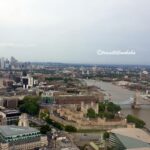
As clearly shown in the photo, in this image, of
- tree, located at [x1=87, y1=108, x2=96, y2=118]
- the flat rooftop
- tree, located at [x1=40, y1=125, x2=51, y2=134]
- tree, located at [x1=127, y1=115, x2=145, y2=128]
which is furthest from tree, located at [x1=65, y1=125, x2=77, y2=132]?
the flat rooftop

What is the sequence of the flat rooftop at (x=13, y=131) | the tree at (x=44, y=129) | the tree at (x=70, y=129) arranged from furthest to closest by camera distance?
the tree at (x=70, y=129) → the tree at (x=44, y=129) → the flat rooftop at (x=13, y=131)

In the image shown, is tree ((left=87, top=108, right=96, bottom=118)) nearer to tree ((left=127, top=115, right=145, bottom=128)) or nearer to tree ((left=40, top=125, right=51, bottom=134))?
tree ((left=127, top=115, right=145, bottom=128))

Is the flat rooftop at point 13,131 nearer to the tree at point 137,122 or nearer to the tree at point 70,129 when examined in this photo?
the tree at point 70,129

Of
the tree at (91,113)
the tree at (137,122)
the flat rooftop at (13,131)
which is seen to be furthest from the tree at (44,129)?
the tree at (137,122)

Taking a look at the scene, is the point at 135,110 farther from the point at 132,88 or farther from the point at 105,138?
the point at 132,88

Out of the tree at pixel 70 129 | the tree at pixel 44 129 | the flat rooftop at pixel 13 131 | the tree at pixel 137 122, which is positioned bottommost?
the tree at pixel 70 129

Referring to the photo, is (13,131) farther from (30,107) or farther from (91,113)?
(30,107)

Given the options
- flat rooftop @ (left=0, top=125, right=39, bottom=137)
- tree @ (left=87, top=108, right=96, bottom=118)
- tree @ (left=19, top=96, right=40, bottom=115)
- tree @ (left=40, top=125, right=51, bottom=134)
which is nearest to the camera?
flat rooftop @ (left=0, top=125, right=39, bottom=137)

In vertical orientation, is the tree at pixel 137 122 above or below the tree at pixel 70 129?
above

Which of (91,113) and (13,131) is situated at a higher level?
(13,131)

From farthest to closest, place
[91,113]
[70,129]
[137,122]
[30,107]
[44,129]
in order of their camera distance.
→ [30,107] → [91,113] → [137,122] → [70,129] → [44,129]

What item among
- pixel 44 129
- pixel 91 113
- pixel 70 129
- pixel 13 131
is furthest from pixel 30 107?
pixel 13 131
